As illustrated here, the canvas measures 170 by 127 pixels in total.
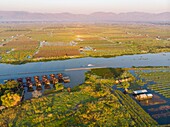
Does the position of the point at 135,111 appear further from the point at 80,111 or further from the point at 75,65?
the point at 75,65

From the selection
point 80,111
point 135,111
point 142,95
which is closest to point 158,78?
point 142,95

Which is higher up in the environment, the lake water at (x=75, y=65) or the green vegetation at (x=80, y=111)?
the lake water at (x=75, y=65)

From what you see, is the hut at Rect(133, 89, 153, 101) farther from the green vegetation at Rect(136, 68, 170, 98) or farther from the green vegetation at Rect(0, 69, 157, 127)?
the green vegetation at Rect(136, 68, 170, 98)

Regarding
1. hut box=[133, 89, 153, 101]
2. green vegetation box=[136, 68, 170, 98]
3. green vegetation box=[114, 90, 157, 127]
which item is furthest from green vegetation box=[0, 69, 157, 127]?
green vegetation box=[136, 68, 170, 98]

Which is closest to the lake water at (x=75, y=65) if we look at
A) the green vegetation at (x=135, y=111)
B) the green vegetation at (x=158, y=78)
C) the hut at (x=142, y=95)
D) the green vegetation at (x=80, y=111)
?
the green vegetation at (x=158, y=78)

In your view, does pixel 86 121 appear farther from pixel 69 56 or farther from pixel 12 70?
pixel 69 56

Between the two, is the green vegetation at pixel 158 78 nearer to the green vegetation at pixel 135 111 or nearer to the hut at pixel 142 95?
the hut at pixel 142 95

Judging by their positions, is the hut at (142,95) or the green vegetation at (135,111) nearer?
the green vegetation at (135,111)
